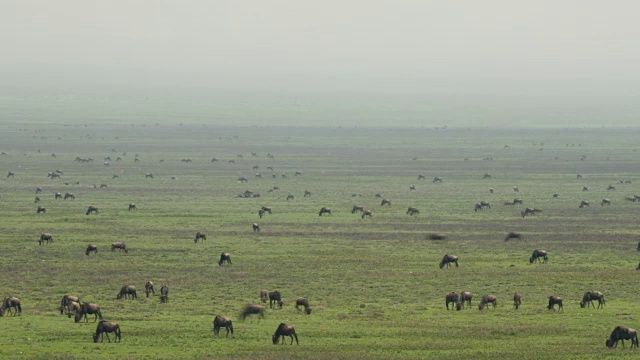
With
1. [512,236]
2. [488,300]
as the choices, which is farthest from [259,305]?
[512,236]

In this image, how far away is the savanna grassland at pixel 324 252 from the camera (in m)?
36.5

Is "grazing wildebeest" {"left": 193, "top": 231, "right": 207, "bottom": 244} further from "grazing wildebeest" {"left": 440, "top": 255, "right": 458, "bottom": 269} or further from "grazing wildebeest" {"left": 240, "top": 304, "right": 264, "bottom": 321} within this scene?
"grazing wildebeest" {"left": 240, "top": 304, "right": 264, "bottom": 321}

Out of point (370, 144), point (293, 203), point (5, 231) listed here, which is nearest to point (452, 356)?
point (5, 231)

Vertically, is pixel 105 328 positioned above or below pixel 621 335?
below

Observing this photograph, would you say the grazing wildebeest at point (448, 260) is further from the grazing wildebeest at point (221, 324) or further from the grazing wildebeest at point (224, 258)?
the grazing wildebeest at point (221, 324)

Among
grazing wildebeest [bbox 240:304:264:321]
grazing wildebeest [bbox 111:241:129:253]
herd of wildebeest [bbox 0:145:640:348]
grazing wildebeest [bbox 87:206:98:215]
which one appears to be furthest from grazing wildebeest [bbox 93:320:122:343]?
grazing wildebeest [bbox 87:206:98:215]

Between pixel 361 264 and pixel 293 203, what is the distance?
30.1 meters

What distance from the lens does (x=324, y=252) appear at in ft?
196

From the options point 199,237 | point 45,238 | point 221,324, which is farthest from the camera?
point 199,237

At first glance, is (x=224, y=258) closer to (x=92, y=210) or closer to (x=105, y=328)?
Result: (x=105, y=328)

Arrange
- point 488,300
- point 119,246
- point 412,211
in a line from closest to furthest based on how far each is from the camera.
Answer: point 488,300 → point 119,246 → point 412,211

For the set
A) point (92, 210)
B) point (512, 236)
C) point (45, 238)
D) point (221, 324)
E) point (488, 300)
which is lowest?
point (221, 324)

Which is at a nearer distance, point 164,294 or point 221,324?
point 221,324

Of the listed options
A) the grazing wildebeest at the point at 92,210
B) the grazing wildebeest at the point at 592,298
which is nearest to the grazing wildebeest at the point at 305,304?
the grazing wildebeest at the point at 592,298
